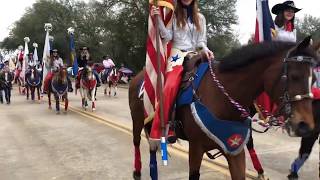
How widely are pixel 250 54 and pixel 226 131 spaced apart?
782 millimetres

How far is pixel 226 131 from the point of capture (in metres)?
4.56

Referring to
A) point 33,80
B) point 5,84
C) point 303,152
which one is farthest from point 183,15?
point 5,84

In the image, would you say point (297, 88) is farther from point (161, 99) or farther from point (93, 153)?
point (93, 153)

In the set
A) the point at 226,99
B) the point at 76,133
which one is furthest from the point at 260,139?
the point at 226,99

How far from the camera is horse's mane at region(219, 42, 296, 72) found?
4.27 metres

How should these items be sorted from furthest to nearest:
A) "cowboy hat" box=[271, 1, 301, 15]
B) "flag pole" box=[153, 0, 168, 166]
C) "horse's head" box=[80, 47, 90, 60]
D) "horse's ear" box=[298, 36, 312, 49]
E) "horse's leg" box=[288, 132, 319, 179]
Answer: "horse's head" box=[80, 47, 90, 60]
"cowboy hat" box=[271, 1, 301, 15]
"horse's leg" box=[288, 132, 319, 179]
"flag pole" box=[153, 0, 168, 166]
"horse's ear" box=[298, 36, 312, 49]

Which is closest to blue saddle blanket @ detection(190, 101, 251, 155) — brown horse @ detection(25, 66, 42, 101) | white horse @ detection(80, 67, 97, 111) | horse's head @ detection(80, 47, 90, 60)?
white horse @ detection(80, 67, 97, 111)

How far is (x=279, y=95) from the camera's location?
397 cm

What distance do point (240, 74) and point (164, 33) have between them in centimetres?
126

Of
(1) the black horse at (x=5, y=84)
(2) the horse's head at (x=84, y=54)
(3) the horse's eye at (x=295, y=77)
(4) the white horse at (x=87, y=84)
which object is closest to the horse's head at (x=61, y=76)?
(4) the white horse at (x=87, y=84)

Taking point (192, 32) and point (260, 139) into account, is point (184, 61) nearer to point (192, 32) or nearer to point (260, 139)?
point (192, 32)

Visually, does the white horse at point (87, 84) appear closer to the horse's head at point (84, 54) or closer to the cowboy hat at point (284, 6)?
the horse's head at point (84, 54)

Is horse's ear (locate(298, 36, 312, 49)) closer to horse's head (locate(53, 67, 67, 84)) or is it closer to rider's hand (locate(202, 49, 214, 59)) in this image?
rider's hand (locate(202, 49, 214, 59))

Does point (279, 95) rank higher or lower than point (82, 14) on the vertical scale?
lower
